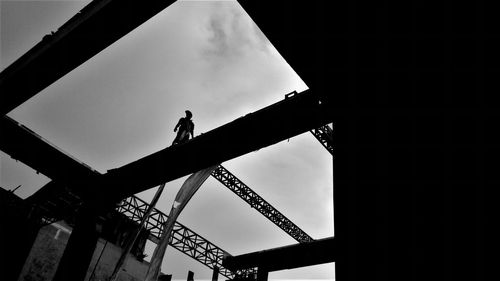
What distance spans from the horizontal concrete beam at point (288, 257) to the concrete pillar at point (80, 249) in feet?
9.78

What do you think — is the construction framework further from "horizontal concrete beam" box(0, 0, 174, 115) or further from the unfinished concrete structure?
the unfinished concrete structure

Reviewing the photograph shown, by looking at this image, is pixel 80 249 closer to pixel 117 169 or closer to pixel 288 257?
pixel 117 169

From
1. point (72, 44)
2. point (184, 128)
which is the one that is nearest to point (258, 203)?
point (184, 128)

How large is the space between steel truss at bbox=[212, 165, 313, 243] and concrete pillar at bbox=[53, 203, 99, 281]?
41.5 ft

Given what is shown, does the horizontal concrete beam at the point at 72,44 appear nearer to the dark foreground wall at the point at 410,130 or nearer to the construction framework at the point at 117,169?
the construction framework at the point at 117,169

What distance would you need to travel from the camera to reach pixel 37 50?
321 centimetres

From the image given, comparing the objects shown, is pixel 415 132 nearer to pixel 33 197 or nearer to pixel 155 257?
pixel 155 257

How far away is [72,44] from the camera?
283 centimetres

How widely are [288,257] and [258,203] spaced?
1280cm

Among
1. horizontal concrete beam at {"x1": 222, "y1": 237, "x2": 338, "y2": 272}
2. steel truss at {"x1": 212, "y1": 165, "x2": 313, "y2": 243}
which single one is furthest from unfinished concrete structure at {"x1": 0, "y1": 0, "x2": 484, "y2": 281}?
steel truss at {"x1": 212, "y1": 165, "x2": 313, "y2": 243}

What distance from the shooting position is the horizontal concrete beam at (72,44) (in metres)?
2.50

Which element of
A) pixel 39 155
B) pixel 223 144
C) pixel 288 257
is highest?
pixel 223 144

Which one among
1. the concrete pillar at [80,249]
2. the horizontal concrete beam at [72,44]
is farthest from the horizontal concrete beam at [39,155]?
the concrete pillar at [80,249]

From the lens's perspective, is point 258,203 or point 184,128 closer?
point 184,128
